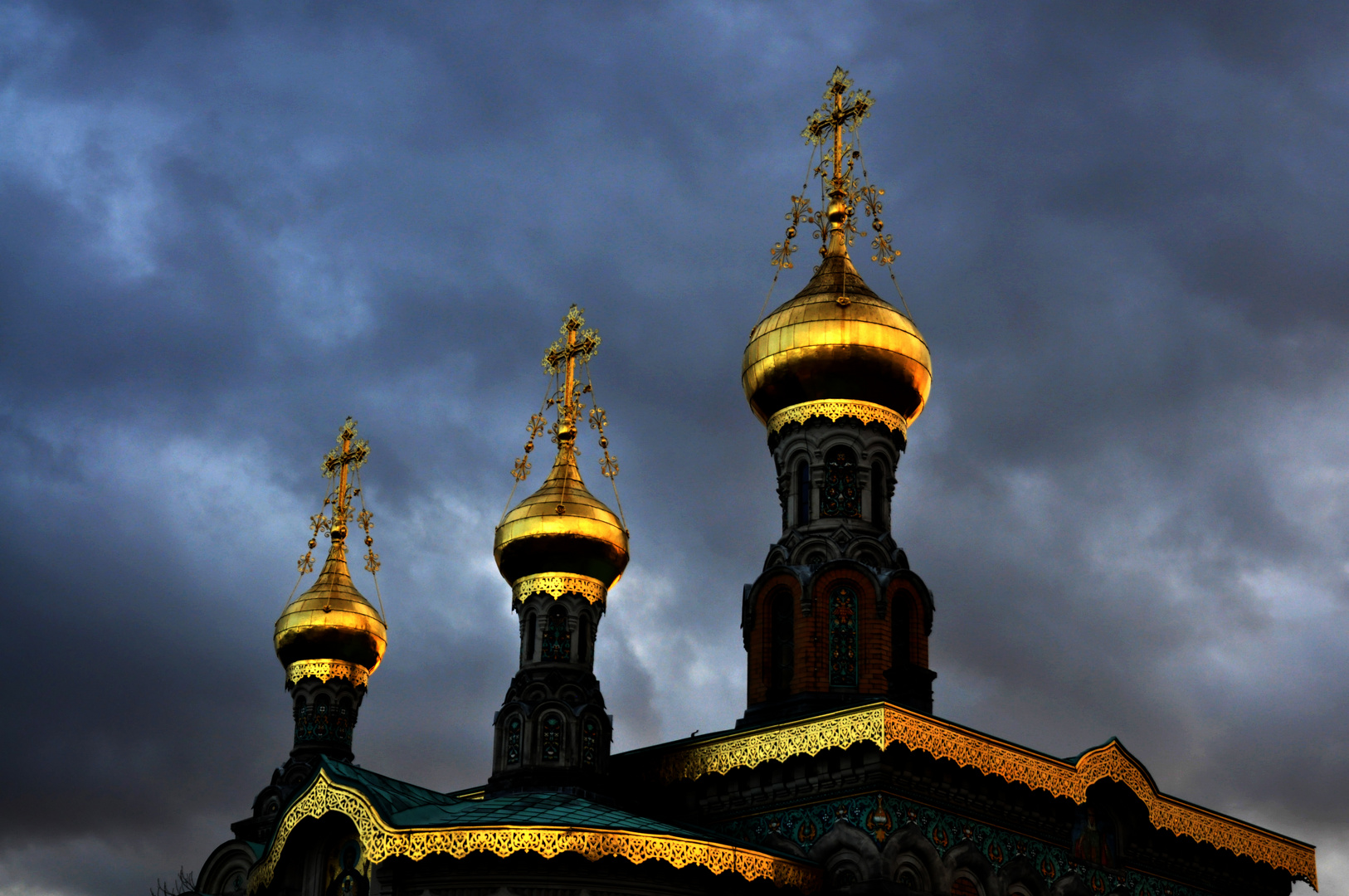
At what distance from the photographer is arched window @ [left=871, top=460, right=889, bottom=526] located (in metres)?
21.2

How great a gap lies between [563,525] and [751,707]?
10.9 feet

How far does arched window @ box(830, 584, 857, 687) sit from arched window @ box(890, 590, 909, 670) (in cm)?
44

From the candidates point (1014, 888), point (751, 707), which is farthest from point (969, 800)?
point (751, 707)

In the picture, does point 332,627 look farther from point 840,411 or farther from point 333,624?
point 840,411

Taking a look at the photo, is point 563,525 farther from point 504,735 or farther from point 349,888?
point 349,888

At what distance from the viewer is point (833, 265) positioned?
885 inches

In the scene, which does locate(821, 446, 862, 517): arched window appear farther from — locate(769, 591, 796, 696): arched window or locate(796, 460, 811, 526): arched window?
locate(769, 591, 796, 696): arched window

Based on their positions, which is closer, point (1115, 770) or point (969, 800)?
point (969, 800)

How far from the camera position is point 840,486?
2119 cm

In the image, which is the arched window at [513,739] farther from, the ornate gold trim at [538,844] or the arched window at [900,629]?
the arched window at [900,629]

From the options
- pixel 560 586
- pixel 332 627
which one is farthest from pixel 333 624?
Answer: pixel 560 586

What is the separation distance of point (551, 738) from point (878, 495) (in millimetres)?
4591

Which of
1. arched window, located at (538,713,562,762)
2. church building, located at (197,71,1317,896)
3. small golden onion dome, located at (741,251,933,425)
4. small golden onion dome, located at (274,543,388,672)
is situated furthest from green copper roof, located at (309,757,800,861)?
small golden onion dome, located at (274,543,388,672)

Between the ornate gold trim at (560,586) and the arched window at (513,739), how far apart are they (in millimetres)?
1669
